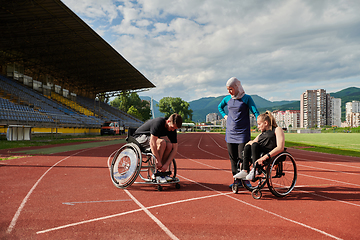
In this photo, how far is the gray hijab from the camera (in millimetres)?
4121

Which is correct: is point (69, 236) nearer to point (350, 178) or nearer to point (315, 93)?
point (350, 178)

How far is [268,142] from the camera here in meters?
3.80

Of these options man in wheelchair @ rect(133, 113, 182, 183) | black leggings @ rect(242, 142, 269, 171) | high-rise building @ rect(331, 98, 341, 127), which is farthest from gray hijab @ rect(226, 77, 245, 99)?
high-rise building @ rect(331, 98, 341, 127)

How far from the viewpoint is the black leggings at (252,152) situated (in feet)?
12.3

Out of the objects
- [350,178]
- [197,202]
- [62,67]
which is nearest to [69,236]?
[197,202]

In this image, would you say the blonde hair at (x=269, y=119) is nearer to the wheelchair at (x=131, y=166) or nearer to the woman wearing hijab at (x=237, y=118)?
the woman wearing hijab at (x=237, y=118)

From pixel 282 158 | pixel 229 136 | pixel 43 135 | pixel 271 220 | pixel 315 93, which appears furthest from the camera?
pixel 315 93

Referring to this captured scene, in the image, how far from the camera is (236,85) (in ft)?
13.6

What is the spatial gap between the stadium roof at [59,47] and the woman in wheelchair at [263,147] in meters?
19.7

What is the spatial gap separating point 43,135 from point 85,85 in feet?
89.4

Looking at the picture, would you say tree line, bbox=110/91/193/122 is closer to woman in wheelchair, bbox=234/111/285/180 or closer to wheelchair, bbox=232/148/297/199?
woman in wheelchair, bbox=234/111/285/180

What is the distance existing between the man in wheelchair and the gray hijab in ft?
3.68

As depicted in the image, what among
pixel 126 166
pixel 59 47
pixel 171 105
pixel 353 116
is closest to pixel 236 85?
pixel 126 166

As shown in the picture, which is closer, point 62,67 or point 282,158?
point 282,158
